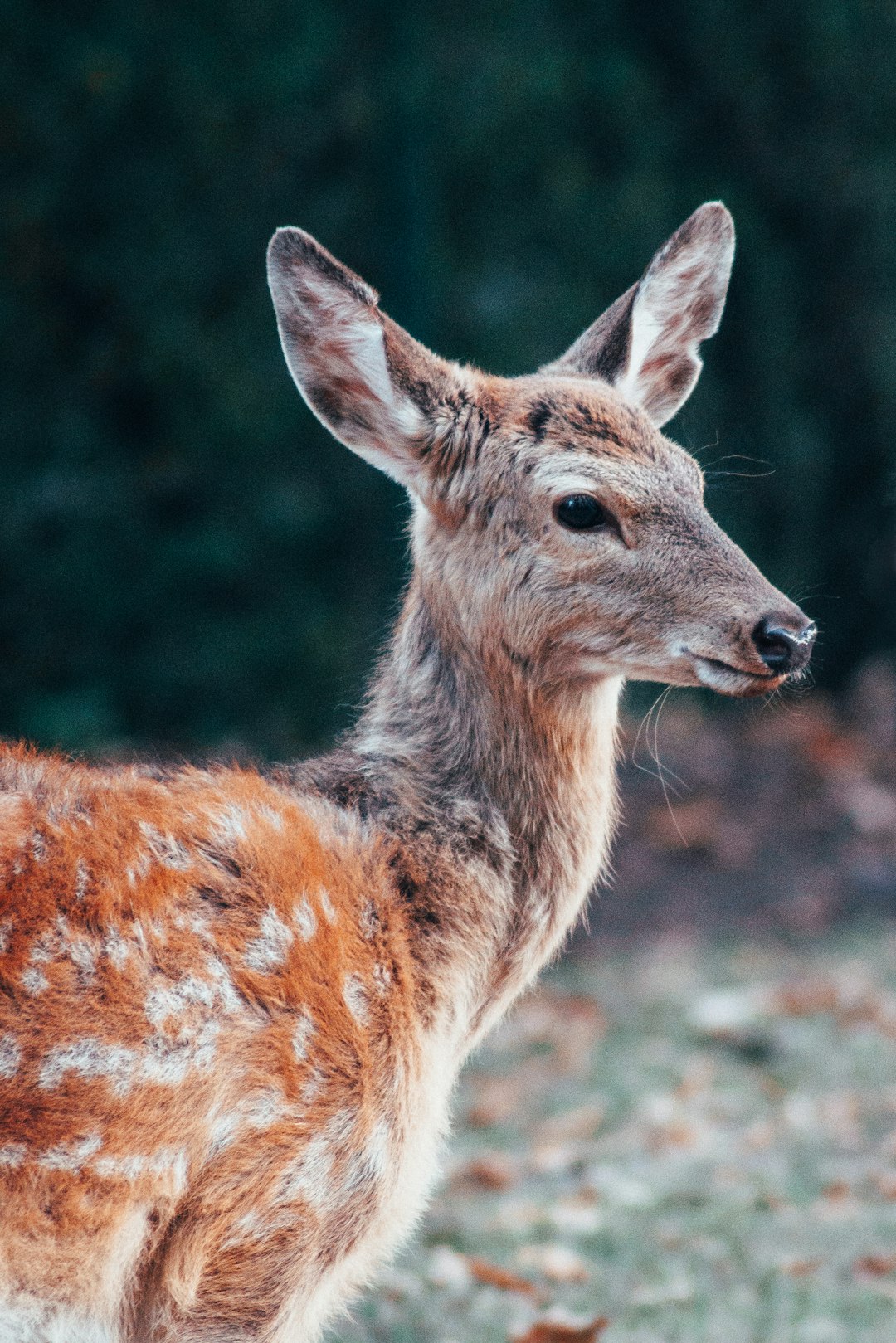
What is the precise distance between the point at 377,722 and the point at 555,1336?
172 centimetres

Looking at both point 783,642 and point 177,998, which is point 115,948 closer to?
point 177,998

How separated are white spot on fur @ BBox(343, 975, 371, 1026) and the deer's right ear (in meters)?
1.24

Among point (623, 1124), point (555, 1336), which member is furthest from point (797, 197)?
point (555, 1336)

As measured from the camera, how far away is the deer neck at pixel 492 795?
3639 mm

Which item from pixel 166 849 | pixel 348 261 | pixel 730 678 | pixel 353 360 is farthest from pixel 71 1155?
pixel 348 261

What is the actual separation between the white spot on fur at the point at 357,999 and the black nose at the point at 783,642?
1071 millimetres

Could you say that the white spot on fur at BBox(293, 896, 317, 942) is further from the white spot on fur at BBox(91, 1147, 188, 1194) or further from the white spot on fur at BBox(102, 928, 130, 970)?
the white spot on fur at BBox(91, 1147, 188, 1194)

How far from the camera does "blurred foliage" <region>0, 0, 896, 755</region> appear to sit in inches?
384

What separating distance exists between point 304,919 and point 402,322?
635 centimetres

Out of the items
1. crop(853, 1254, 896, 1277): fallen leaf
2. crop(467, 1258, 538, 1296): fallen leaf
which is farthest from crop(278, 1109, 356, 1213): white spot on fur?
crop(853, 1254, 896, 1277): fallen leaf

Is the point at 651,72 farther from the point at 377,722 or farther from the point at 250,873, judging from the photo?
the point at 250,873

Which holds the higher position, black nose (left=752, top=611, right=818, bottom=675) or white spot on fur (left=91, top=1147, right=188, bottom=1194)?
black nose (left=752, top=611, right=818, bottom=675)

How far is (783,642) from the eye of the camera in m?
3.40

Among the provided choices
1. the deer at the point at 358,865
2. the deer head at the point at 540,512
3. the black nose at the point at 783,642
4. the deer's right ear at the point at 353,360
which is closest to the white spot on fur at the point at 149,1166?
the deer at the point at 358,865
